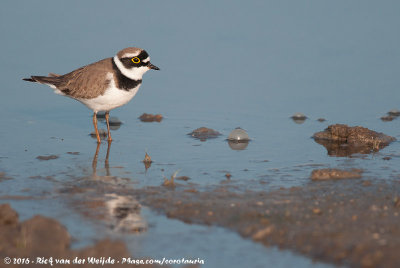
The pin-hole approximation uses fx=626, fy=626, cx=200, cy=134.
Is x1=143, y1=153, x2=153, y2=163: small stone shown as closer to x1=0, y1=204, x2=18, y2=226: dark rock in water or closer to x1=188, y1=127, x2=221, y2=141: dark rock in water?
x1=188, y1=127, x2=221, y2=141: dark rock in water

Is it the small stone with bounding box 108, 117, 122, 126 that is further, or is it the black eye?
the small stone with bounding box 108, 117, 122, 126

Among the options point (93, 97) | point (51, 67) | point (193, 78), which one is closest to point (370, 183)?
point (93, 97)

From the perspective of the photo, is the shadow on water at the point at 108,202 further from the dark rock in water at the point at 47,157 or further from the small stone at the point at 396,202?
the small stone at the point at 396,202

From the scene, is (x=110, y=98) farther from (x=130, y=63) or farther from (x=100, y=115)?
(x=100, y=115)

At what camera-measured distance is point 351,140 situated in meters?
7.61

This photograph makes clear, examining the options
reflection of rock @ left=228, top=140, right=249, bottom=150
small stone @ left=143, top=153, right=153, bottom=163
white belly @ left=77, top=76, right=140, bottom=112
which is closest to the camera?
small stone @ left=143, top=153, right=153, bottom=163

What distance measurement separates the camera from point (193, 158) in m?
7.11

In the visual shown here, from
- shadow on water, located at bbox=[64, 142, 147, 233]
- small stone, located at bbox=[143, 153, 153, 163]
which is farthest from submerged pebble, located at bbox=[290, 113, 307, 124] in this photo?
shadow on water, located at bbox=[64, 142, 147, 233]

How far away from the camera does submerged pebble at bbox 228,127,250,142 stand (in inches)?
305

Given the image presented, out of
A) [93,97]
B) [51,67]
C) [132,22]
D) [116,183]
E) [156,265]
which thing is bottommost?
[156,265]

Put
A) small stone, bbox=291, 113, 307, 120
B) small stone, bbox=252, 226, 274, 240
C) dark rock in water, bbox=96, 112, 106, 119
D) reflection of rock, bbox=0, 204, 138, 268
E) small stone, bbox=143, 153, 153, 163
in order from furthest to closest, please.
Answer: dark rock in water, bbox=96, 112, 106, 119 → small stone, bbox=291, 113, 307, 120 → small stone, bbox=143, 153, 153, 163 → small stone, bbox=252, 226, 274, 240 → reflection of rock, bbox=0, 204, 138, 268

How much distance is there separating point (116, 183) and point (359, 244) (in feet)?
8.61

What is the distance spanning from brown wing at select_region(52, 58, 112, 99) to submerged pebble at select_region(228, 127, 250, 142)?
171cm

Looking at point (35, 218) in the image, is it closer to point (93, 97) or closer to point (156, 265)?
point (156, 265)
